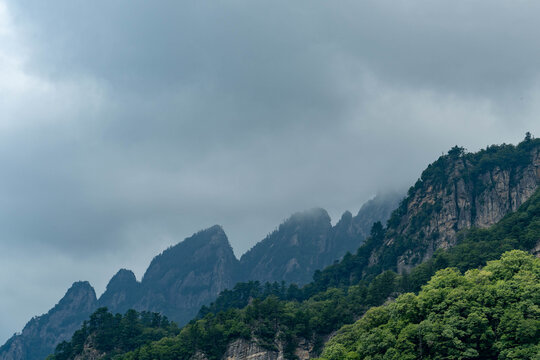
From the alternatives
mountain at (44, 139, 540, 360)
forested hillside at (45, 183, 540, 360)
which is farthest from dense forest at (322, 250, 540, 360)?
mountain at (44, 139, 540, 360)

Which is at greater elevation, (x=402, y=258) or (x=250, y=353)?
(x=402, y=258)

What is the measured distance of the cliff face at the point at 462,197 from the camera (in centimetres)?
16500

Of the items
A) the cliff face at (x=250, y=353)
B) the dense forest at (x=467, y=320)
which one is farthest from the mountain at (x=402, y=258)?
the dense forest at (x=467, y=320)

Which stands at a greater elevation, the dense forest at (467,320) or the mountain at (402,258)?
the mountain at (402,258)

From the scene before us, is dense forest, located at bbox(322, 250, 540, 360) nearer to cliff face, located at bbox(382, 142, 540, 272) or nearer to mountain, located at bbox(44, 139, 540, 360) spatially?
mountain, located at bbox(44, 139, 540, 360)

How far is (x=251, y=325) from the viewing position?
135500mm

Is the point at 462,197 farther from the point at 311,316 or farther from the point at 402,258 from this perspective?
the point at 311,316

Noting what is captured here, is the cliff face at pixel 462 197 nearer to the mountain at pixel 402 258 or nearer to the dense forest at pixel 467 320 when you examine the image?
the mountain at pixel 402 258

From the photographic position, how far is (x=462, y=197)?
17275cm

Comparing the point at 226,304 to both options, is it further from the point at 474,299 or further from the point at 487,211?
the point at 474,299

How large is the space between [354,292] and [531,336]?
82.8m

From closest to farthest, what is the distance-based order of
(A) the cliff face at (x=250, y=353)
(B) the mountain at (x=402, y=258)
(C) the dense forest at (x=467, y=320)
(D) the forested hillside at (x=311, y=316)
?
(C) the dense forest at (x=467, y=320)
(D) the forested hillside at (x=311, y=316)
(A) the cliff face at (x=250, y=353)
(B) the mountain at (x=402, y=258)

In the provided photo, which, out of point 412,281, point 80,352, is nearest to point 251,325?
point 412,281

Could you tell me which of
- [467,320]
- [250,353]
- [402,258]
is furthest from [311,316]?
[467,320]
